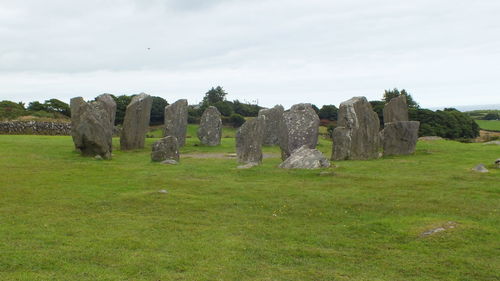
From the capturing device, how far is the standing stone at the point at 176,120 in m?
34.8

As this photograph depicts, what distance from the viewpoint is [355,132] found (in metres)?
25.2

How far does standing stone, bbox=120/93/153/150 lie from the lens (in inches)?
1251

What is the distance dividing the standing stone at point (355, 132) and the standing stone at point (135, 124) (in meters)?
13.3

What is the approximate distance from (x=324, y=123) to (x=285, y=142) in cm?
4291

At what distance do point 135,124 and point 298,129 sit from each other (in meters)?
11.5

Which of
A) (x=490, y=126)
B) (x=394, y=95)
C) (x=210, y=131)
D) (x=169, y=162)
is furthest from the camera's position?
(x=490, y=126)

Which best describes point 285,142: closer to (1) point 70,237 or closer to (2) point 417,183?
(2) point 417,183

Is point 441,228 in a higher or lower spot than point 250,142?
lower

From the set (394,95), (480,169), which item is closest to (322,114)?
(394,95)

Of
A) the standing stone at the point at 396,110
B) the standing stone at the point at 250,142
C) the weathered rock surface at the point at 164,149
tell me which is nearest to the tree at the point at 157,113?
the standing stone at the point at 396,110

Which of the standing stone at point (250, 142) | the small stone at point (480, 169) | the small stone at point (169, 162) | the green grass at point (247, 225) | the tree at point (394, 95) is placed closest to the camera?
the green grass at point (247, 225)

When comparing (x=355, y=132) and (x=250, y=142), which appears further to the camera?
(x=355, y=132)

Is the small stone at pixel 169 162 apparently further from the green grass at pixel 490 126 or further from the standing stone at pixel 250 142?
the green grass at pixel 490 126

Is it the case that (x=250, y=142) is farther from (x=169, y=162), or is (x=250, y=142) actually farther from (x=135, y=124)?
(x=135, y=124)
